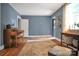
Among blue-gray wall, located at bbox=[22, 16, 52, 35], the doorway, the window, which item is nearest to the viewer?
the window

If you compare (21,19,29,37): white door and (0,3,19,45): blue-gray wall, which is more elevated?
(0,3,19,45): blue-gray wall

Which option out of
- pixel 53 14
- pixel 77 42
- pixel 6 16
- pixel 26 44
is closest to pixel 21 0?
pixel 77 42

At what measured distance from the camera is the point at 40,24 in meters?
5.52

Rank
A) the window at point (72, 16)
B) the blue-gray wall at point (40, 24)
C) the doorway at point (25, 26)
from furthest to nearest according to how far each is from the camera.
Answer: the blue-gray wall at point (40, 24)
the doorway at point (25, 26)
the window at point (72, 16)

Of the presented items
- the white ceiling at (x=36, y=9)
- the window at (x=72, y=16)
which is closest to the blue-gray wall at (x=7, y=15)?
the white ceiling at (x=36, y=9)

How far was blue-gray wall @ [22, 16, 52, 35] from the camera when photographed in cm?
540

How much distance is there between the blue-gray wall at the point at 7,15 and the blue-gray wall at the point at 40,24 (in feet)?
1.78

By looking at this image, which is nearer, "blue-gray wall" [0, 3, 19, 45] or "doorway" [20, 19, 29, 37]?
"blue-gray wall" [0, 3, 19, 45]

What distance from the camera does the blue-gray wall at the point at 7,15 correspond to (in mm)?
4399

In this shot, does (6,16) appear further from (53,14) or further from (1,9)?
(53,14)

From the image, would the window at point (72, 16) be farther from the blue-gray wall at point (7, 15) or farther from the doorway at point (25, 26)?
the blue-gray wall at point (7, 15)

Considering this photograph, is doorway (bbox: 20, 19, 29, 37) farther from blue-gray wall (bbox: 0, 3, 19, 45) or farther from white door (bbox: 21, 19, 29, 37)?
blue-gray wall (bbox: 0, 3, 19, 45)

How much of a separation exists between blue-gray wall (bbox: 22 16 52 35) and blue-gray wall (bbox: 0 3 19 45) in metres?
0.54

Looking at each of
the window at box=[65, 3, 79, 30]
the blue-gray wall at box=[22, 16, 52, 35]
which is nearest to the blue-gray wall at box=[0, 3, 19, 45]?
the blue-gray wall at box=[22, 16, 52, 35]
